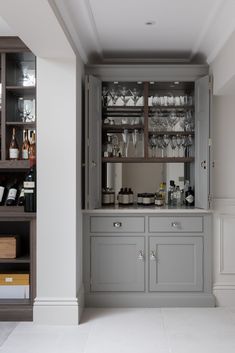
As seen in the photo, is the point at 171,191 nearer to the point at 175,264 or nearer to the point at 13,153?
the point at 175,264

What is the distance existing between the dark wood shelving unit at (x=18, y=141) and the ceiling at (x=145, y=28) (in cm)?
25

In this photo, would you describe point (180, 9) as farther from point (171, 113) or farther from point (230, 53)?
point (171, 113)

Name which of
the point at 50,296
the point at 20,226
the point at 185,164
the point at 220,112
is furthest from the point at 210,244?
the point at 20,226

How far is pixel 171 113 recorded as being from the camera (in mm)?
4434

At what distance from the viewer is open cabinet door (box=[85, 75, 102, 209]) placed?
13.3ft

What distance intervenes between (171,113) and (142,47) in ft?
2.44

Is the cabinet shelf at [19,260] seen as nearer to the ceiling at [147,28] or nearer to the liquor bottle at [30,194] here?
the liquor bottle at [30,194]

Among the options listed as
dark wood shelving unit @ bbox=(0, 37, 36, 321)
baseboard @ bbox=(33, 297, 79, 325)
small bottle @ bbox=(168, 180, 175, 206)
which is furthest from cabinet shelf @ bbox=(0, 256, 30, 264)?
small bottle @ bbox=(168, 180, 175, 206)

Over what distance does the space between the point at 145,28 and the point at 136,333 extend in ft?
8.14

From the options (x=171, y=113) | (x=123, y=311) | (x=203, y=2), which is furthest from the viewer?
(x=171, y=113)

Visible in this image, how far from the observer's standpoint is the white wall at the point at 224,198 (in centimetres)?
420

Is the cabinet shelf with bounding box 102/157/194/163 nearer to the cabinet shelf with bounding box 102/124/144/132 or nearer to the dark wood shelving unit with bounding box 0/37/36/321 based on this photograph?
the cabinet shelf with bounding box 102/124/144/132

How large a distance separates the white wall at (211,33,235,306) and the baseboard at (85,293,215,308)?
184 millimetres

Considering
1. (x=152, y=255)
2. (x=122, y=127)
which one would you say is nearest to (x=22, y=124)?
(x=122, y=127)
